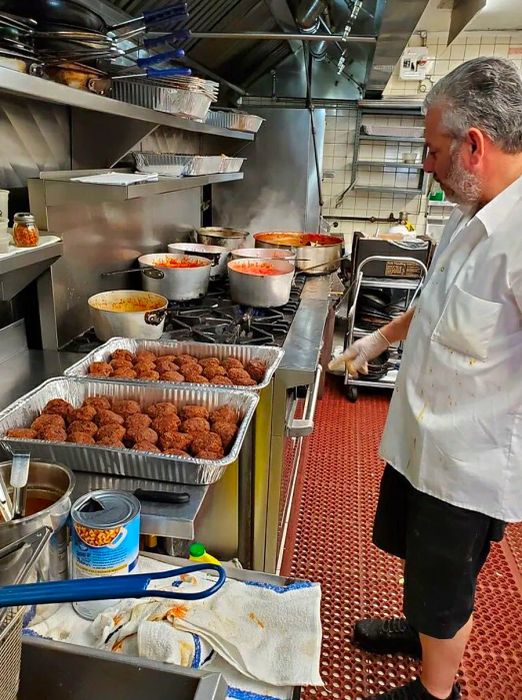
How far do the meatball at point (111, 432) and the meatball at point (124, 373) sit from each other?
251 millimetres

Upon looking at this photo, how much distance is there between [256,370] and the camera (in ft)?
5.18

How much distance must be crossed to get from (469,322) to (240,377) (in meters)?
0.64

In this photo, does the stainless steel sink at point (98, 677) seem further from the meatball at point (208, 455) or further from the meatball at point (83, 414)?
the meatball at point (83, 414)

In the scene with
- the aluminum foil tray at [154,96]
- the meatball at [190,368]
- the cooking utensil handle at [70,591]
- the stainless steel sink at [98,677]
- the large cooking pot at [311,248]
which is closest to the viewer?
the cooking utensil handle at [70,591]

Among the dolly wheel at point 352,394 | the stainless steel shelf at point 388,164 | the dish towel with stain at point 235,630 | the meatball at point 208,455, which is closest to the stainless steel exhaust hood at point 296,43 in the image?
the stainless steel shelf at point 388,164

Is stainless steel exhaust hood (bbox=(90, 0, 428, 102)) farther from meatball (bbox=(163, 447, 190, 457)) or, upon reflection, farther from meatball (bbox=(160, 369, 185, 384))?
meatball (bbox=(163, 447, 190, 457))

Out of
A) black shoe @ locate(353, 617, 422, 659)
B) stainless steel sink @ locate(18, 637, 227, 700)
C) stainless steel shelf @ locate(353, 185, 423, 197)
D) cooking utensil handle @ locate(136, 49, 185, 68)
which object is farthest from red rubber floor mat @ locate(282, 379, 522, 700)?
stainless steel shelf @ locate(353, 185, 423, 197)

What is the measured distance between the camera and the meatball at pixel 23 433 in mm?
1146

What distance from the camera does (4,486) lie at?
3.08 ft

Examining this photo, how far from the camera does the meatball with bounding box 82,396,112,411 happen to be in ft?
4.35

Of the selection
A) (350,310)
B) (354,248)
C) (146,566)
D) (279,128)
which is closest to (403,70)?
(279,128)

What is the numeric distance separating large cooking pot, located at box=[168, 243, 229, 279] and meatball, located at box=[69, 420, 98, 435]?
1.38m

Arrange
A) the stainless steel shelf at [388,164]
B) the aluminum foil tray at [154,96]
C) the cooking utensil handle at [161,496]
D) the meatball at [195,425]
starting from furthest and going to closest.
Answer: the stainless steel shelf at [388,164] → the aluminum foil tray at [154,96] → the meatball at [195,425] → the cooking utensil handle at [161,496]

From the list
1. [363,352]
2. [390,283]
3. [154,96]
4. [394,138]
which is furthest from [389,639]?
[394,138]
